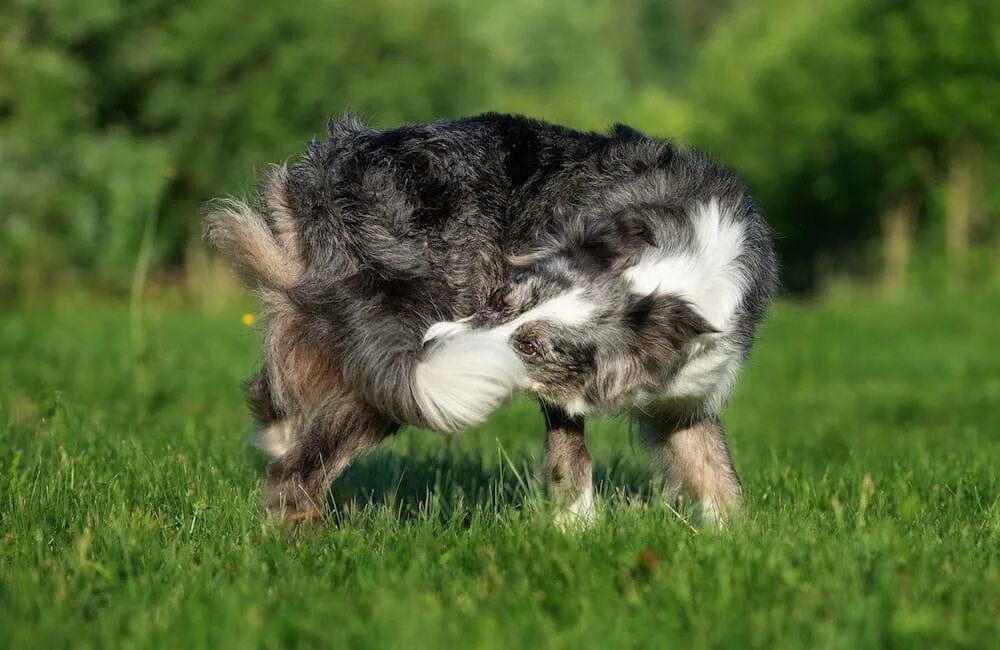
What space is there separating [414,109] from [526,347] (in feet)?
93.4

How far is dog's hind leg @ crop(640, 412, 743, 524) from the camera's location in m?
5.34

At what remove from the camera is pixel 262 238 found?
16.1ft

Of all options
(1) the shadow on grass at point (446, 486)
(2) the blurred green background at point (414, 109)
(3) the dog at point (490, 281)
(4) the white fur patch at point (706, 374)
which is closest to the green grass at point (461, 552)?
(1) the shadow on grass at point (446, 486)

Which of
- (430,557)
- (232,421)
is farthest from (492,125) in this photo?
(232,421)

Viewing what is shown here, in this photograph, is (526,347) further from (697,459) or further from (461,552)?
(697,459)

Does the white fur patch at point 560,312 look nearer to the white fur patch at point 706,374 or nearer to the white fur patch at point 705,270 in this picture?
the white fur patch at point 705,270

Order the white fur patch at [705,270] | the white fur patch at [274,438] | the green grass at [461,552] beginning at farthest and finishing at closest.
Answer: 1. the white fur patch at [274,438]
2. the white fur patch at [705,270]
3. the green grass at [461,552]

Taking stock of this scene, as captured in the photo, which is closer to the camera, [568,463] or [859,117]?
[568,463]

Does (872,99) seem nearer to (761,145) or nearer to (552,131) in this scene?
(761,145)

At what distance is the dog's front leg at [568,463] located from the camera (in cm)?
503

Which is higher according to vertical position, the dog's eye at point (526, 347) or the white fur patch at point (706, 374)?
the dog's eye at point (526, 347)

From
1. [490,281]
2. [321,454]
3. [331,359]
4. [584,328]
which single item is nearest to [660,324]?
[584,328]

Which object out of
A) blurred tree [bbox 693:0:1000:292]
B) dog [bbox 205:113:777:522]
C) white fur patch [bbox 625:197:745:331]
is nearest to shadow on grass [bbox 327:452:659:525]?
dog [bbox 205:113:777:522]

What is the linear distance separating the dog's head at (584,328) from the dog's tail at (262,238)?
788 millimetres
